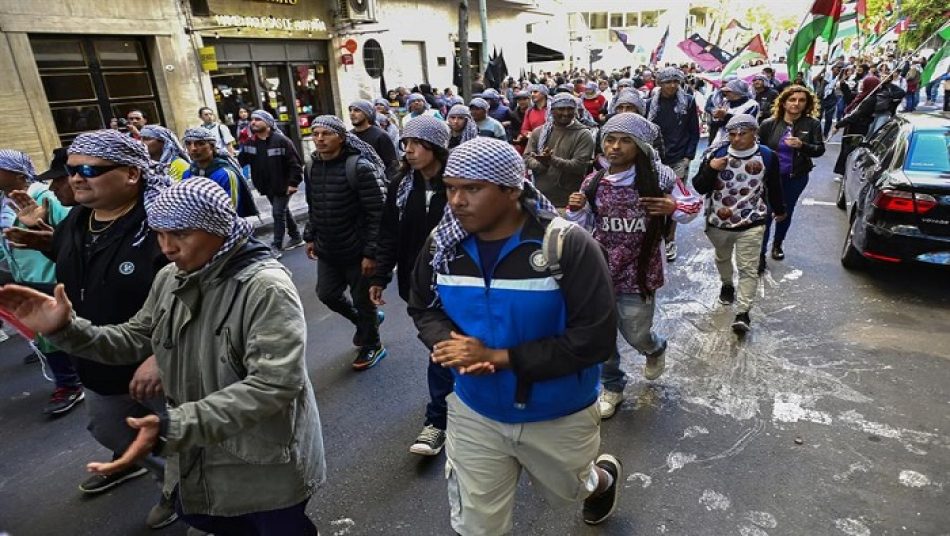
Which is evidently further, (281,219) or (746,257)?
(281,219)

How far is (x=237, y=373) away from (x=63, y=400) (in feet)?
10.7

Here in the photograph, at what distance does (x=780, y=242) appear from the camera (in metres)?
6.61

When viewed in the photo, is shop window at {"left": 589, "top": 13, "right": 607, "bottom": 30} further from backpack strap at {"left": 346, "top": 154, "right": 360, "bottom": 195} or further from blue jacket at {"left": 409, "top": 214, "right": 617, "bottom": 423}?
blue jacket at {"left": 409, "top": 214, "right": 617, "bottom": 423}

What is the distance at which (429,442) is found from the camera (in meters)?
3.50

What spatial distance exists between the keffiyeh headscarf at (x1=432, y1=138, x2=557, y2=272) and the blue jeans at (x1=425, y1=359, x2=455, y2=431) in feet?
4.19

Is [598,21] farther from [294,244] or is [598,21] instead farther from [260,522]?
[260,522]

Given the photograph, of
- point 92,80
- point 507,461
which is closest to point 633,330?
point 507,461

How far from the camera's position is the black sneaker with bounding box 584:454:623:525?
9.18 ft

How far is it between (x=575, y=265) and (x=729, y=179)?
11.2 feet

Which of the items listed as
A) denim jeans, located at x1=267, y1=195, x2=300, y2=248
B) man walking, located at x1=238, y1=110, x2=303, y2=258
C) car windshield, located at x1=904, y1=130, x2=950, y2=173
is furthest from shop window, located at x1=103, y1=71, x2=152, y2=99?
car windshield, located at x1=904, y1=130, x2=950, y2=173

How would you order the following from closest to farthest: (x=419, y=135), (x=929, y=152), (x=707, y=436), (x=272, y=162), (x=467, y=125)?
(x=419, y=135) < (x=707, y=436) < (x=929, y=152) < (x=467, y=125) < (x=272, y=162)

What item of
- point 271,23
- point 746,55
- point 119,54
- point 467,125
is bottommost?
point 467,125

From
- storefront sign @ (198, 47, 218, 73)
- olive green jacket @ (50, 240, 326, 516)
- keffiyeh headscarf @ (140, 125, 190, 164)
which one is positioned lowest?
olive green jacket @ (50, 240, 326, 516)

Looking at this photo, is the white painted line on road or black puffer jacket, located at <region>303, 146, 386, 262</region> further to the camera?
the white painted line on road
